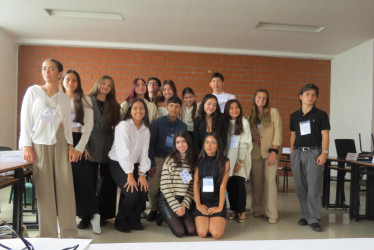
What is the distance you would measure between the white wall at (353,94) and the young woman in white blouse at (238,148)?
332cm

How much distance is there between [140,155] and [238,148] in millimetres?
1126

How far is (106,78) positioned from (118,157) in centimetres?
84

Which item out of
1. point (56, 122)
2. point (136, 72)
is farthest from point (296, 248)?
point (136, 72)

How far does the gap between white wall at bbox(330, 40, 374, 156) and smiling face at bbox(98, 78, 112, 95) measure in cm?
481

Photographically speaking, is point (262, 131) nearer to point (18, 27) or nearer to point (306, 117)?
point (306, 117)

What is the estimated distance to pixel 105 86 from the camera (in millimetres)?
2838

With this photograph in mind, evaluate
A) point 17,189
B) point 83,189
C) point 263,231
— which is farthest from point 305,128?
point 17,189

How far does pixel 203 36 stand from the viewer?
5.05 metres

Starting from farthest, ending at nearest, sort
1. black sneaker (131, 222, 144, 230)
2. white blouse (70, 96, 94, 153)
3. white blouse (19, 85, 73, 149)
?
black sneaker (131, 222, 144, 230) < white blouse (70, 96, 94, 153) < white blouse (19, 85, 73, 149)

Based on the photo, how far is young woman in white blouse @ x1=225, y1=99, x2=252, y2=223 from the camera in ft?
10.2

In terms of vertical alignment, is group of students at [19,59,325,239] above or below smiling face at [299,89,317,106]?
below

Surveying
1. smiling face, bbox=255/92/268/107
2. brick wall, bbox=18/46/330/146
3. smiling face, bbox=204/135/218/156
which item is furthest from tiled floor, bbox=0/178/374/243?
brick wall, bbox=18/46/330/146

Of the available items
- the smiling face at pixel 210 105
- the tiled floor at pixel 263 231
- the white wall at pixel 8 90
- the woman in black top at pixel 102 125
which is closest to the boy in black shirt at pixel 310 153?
the tiled floor at pixel 263 231

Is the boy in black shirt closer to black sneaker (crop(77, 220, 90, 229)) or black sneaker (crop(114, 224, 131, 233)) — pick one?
black sneaker (crop(114, 224, 131, 233))
